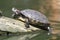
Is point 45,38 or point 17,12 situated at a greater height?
point 17,12

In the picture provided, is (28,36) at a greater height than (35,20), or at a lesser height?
lesser

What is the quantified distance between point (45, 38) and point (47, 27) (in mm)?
1103

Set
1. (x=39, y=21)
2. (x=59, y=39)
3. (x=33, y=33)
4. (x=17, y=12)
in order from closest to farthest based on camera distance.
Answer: (x=59, y=39), (x=33, y=33), (x=39, y=21), (x=17, y=12)

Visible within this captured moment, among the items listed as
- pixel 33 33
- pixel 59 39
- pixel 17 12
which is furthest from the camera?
pixel 17 12

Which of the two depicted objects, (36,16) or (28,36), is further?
(36,16)

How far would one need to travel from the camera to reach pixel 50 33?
27.3ft

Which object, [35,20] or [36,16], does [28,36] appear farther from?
[36,16]

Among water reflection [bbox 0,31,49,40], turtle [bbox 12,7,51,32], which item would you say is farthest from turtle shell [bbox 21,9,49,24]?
water reflection [bbox 0,31,49,40]

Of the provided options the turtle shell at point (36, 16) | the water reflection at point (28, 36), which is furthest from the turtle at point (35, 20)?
the water reflection at point (28, 36)

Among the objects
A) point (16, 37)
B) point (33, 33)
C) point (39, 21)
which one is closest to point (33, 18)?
point (39, 21)

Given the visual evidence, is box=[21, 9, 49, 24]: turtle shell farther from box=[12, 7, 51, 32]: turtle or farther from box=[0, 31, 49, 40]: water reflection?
box=[0, 31, 49, 40]: water reflection

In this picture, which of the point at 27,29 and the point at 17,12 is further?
the point at 17,12

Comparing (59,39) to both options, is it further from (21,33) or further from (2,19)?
(2,19)

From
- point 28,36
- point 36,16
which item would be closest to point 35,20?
point 36,16
